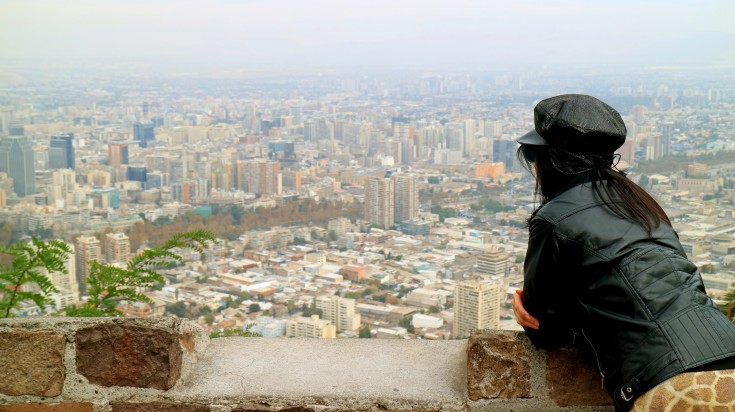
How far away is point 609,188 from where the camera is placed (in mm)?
1602

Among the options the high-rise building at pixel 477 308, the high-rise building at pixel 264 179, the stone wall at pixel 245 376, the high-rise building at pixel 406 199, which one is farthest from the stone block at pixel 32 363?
the high-rise building at pixel 264 179

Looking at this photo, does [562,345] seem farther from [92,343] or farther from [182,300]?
[182,300]

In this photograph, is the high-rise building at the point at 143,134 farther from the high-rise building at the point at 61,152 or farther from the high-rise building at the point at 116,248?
the high-rise building at the point at 116,248

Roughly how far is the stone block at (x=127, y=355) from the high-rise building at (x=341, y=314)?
11.8 ft

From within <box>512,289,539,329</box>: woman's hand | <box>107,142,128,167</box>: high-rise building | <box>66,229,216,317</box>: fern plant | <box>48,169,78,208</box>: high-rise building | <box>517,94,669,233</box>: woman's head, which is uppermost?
<box>517,94,669,233</box>: woman's head

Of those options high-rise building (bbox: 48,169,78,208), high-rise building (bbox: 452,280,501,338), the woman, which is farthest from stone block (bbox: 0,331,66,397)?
high-rise building (bbox: 48,169,78,208)

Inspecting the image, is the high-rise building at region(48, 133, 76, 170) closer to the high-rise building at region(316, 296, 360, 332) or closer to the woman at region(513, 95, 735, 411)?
the high-rise building at region(316, 296, 360, 332)

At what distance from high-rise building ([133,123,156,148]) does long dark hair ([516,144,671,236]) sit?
2057cm

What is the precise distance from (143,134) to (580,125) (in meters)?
21.4

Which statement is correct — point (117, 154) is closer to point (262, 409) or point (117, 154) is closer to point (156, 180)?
point (156, 180)

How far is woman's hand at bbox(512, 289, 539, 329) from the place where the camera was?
1.67m

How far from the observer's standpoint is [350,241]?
42.1ft

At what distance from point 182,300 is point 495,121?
10.1 metres

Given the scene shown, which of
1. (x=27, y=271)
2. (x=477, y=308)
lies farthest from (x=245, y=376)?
(x=477, y=308)
